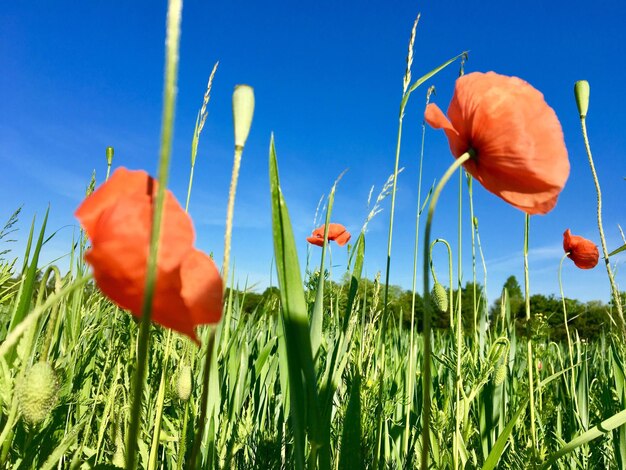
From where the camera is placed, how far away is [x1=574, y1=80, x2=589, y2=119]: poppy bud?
3.09 ft

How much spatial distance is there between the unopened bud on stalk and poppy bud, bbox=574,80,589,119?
783mm

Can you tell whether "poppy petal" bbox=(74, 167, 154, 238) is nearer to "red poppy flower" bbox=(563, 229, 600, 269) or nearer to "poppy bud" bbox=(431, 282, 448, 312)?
"poppy bud" bbox=(431, 282, 448, 312)

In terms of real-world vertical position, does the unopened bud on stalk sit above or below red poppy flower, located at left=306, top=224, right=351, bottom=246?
below

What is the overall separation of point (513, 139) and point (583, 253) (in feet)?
A: 5.56

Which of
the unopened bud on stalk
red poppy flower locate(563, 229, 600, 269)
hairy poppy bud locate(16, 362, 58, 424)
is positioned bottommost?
hairy poppy bud locate(16, 362, 58, 424)

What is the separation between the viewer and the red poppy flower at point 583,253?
2096mm

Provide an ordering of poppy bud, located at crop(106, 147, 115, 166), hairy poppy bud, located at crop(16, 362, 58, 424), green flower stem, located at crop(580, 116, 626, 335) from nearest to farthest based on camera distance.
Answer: hairy poppy bud, located at crop(16, 362, 58, 424) < green flower stem, located at crop(580, 116, 626, 335) < poppy bud, located at crop(106, 147, 115, 166)

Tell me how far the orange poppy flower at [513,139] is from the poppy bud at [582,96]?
300 mm

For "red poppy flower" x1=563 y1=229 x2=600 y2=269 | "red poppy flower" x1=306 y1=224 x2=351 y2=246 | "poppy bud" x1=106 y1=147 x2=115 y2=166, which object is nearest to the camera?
"poppy bud" x1=106 y1=147 x2=115 y2=166

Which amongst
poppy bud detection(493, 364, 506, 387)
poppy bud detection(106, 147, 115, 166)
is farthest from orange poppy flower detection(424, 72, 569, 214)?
poppy bud detection(106, 147, 115, 166)

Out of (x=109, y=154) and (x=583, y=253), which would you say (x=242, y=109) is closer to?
(x=109, y=154)

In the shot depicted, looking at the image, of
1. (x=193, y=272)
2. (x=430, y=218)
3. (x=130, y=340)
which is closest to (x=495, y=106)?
(x=430, y=218)

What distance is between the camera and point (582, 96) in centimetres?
95

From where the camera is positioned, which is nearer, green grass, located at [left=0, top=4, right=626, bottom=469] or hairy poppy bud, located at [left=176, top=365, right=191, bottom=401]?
green grass, located at [left=0, top=4, right=626, bottom=469]
